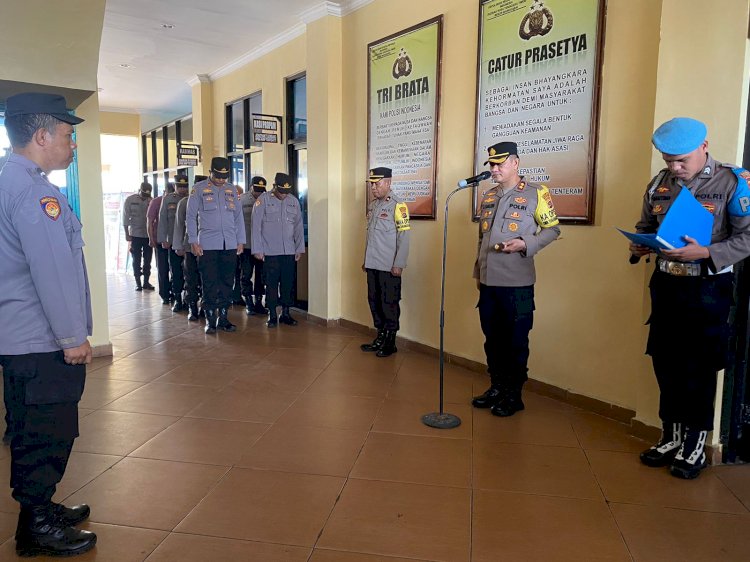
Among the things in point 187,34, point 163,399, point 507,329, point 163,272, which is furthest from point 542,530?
point 187,34

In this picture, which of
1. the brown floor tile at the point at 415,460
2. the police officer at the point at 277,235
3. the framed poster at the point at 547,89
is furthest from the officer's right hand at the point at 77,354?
the police officer at the point at 277,235

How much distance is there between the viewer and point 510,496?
2383 mm

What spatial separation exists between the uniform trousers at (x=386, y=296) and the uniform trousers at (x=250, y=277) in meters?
2.18

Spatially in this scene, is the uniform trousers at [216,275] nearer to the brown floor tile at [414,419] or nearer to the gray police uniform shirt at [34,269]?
the brown floor tile at [414,419]

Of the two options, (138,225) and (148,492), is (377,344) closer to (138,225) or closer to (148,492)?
(148,492)

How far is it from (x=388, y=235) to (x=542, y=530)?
2829mm

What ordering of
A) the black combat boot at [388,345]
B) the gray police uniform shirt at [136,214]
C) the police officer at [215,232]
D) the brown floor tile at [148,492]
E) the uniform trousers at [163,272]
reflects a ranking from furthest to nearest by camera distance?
1. the gray police uniform shirt at [136,214]
2. the uniform trousers at [163,272]
3. the police officer at [215,232]
4. the black combat boot at [388,345]
5. the brown floor tile at [148,492]

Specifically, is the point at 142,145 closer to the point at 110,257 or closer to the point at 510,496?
the point at 110,257

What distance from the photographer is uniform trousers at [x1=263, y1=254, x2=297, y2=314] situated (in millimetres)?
5859

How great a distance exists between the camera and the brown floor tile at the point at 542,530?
6.47ft

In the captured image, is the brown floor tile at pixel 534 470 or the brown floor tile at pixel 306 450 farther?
the brown floor tile at pixel 306 450

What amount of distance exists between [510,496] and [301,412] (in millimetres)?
1431

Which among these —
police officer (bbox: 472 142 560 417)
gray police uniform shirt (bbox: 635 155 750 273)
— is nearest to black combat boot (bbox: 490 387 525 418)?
police officer (bbox: 472 142 560 417)

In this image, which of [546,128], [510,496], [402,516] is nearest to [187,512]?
[402,516]
